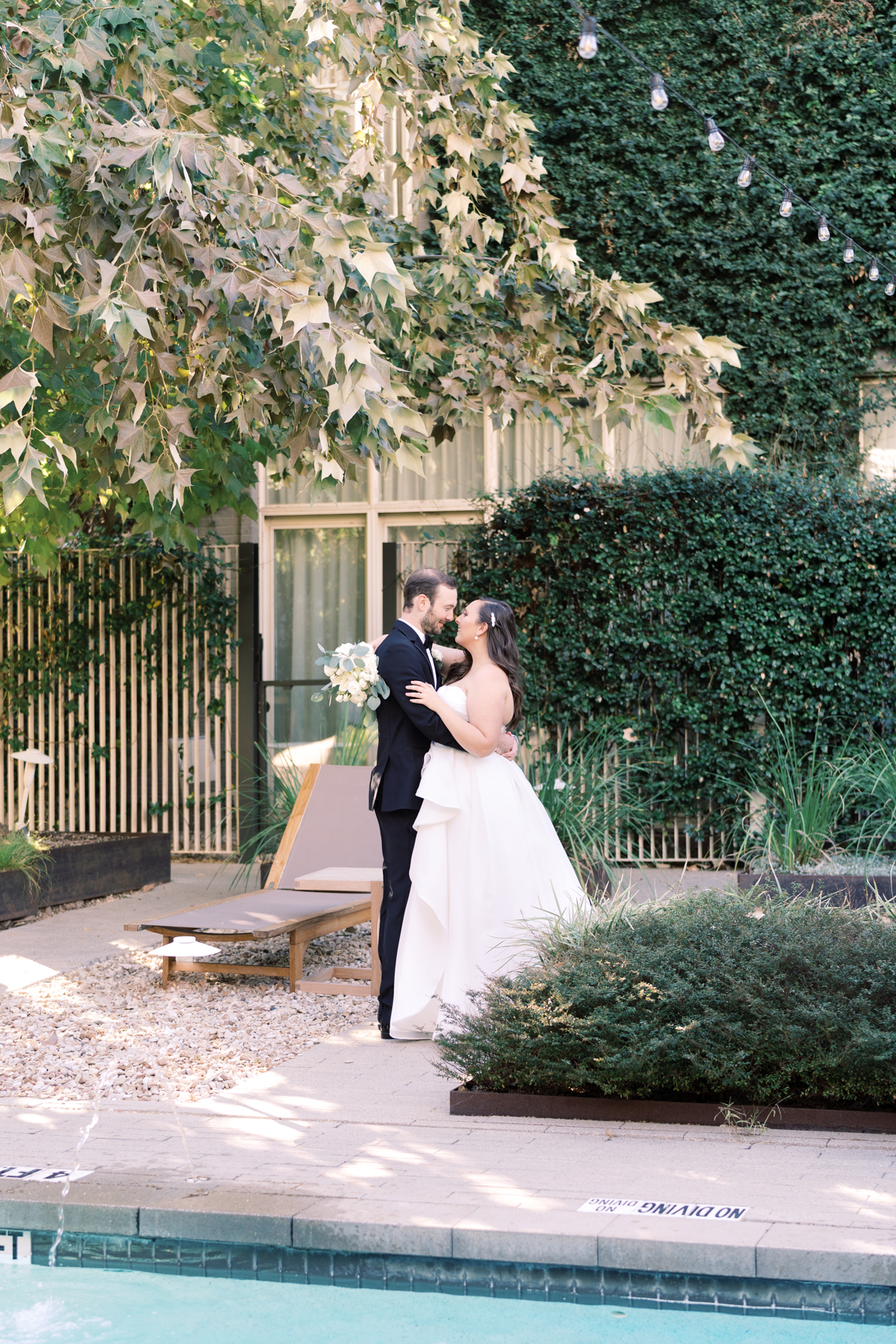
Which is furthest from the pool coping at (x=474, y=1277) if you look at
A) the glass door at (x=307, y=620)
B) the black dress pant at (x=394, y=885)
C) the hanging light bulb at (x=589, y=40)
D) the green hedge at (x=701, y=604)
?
the glass door at (x=307, y=620)

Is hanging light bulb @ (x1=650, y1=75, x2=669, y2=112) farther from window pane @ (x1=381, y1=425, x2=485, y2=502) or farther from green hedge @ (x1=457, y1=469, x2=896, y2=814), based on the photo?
window pane @ (x1=381, y1=425, x2=485, y2=502)

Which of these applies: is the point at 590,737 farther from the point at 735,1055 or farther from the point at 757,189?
the point at 735,1055

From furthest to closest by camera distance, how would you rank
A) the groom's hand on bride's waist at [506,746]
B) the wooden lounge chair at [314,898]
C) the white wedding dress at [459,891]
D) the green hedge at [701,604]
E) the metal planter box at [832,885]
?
the green hedge at [701,604]
the metal planter box at [832,885]
the wooden lounge chair at [314,898]
the groom's hand on bride's waist at [506,746]
the white wedding dress at [459,891]

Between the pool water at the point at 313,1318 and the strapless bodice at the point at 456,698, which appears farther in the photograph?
the strapless bodice at the point at 456,698

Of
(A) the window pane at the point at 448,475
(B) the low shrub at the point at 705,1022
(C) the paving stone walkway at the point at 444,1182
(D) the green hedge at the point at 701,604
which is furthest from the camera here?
(A) the window pane at the point at 448,475

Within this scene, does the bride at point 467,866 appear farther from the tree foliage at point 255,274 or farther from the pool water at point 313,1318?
the pool water at point 313,1318

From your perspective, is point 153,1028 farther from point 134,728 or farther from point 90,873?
point 134,728

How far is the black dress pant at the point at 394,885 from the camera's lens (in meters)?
5.74

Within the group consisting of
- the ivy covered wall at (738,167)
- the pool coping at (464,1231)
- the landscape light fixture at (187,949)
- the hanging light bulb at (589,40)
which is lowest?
the pool coping at (464,1231)

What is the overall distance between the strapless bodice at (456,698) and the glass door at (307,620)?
6.32 metres

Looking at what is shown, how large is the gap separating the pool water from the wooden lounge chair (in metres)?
2.79

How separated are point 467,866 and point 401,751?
22.2 inches

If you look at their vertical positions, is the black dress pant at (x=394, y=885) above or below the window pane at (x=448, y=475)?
below

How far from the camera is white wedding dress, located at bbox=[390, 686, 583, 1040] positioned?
559 cm
